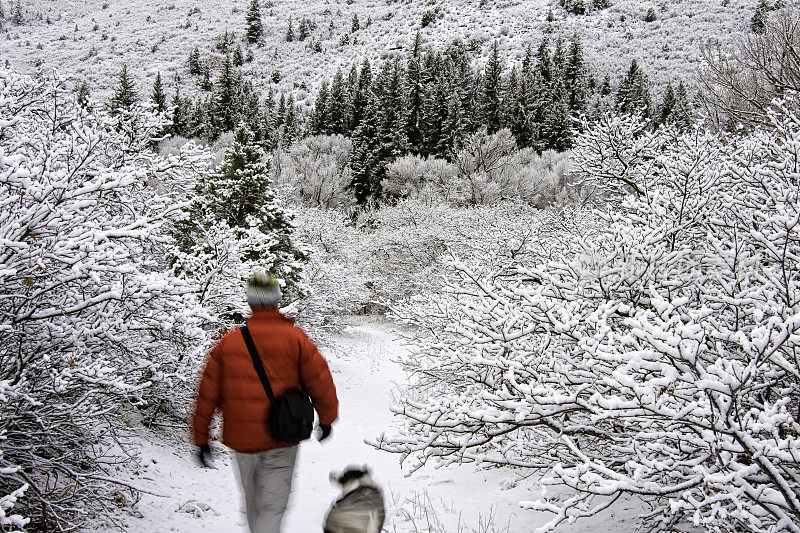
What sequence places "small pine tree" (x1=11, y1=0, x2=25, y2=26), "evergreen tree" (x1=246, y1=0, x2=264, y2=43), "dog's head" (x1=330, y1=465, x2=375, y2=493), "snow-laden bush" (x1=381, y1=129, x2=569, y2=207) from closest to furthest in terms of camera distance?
"dog's head" (x1=330, y1=465, x2=375, y2=493)
"snow-laden bush" (x1=381, y1=129, x2=569, y2=207)
"evergreen tree" (x1=246, y1=0, x2=264, y2=43)
"small pine tree" (x1=11, y1=0, x2=25, y2=26)

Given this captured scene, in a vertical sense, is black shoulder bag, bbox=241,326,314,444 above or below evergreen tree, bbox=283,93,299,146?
above

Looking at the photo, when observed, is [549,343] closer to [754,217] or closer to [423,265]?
[754,217]

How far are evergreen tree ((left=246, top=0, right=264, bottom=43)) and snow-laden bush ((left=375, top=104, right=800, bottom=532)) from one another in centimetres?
9363

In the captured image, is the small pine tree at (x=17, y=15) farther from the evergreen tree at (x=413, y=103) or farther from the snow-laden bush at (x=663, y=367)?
the snow-laden bush at (x=663, y=367)

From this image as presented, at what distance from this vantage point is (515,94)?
4631 centimetres

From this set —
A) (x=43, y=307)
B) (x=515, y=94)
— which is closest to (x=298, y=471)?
(x=43, y=307)

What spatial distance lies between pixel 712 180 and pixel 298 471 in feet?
18.7

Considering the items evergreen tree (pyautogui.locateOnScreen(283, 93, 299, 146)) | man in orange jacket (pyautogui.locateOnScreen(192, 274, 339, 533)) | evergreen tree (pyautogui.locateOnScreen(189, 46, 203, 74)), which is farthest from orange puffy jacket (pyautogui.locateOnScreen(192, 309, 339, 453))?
evergreen tree (pyautogui.locateOnScreen(189, 46, 203, 74))

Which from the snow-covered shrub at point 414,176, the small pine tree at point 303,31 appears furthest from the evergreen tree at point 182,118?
the small pine tree at point 303,31

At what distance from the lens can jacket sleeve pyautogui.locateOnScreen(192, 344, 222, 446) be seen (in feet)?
9.50

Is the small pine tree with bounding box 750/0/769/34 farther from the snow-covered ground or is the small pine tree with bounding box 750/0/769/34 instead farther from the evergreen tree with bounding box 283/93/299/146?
the evergreen tree with bounding box 283/93/299/146

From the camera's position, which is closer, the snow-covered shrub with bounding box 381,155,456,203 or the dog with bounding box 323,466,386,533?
the dog with bounding box 323,466,386,533

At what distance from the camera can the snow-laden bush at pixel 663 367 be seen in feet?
7.19

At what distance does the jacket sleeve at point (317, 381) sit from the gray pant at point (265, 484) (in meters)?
0.30
